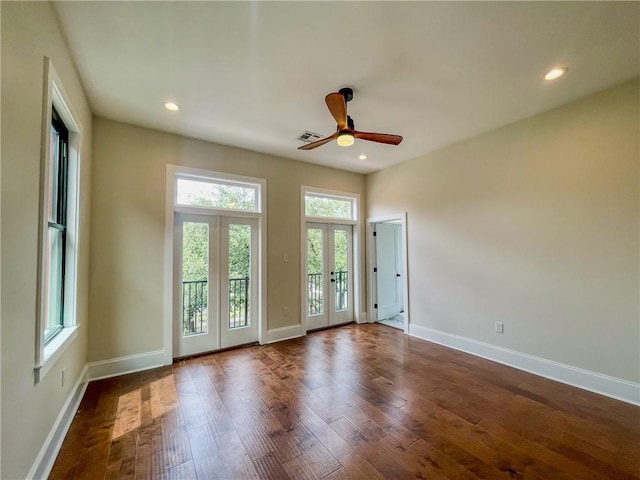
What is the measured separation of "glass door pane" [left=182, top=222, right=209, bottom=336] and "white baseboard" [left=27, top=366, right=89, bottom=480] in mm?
1206

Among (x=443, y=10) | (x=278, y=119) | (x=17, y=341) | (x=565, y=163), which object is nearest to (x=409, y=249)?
(x=565, y=163)

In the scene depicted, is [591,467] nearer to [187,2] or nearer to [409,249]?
[409,249]

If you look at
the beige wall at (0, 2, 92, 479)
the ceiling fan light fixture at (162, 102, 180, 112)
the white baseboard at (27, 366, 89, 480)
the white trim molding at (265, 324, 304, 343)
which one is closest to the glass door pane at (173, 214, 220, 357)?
the white trim molding at (265, 324, 304, 343)

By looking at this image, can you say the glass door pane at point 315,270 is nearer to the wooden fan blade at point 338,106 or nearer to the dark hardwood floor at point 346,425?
the dark hardwood floor at point 346,425

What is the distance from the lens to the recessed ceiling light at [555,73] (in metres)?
2.36

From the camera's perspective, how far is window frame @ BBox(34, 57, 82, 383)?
1.66 m

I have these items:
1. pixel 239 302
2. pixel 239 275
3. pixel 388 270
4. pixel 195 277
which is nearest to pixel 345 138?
pixel 239 275

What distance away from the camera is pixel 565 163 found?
116 inches

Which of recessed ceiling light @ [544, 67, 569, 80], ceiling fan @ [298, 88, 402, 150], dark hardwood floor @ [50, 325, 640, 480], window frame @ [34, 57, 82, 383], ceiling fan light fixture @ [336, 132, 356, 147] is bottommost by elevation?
dark hardwood floor @ [50, 325, 640, 480]

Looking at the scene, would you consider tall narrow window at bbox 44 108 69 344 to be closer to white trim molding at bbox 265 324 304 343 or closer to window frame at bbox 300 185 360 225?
white trim molding at bbox 265 324 304 343

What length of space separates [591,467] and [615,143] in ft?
9.11

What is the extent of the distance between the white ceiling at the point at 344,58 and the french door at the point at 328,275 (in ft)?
7.06

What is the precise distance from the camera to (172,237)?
11.4 feet

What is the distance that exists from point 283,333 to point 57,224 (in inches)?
122
